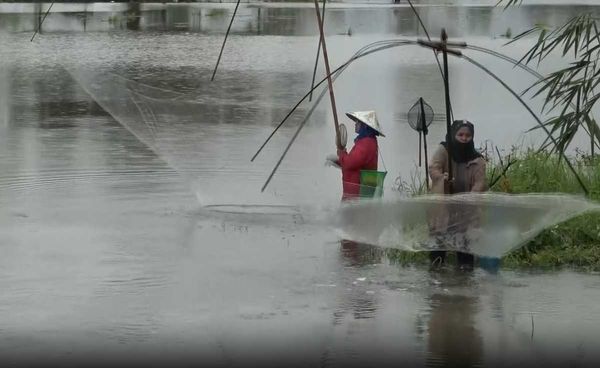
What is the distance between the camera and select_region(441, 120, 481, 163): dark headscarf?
8211 millimetres

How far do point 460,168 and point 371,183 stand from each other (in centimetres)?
82

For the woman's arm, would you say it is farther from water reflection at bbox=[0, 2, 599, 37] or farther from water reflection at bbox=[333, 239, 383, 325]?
water reflection at bbox=[0, 2, 599, 37]

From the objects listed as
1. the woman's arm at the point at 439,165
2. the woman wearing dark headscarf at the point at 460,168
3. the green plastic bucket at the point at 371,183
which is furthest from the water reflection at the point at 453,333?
the green plastic bucket at the point at 371,183

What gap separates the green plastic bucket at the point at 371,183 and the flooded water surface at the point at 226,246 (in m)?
0.38

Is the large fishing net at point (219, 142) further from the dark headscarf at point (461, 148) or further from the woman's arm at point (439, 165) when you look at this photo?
the dark headscarf at point (461, 148)

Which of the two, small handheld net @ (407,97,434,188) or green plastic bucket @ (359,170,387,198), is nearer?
green plastic bucket @ (359,170,387,198)

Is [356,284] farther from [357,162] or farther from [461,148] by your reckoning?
[357,162]

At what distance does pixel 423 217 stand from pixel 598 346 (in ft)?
5.94

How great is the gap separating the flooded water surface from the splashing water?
0.23 m

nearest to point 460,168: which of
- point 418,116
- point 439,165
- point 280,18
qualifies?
point 439,165

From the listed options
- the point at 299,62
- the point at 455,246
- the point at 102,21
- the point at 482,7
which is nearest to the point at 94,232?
the point at 455,246

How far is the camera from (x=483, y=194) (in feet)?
26.6

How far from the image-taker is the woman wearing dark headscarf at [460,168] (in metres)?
8.24

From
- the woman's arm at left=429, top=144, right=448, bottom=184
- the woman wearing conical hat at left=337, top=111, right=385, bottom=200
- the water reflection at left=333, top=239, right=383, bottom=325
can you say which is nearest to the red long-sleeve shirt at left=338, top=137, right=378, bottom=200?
the woman wearing conical hat at left=337, top=111, right=385, bottom=200
